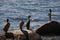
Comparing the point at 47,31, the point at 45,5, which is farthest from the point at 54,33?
the point at 45,5

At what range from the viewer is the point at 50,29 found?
26031mm

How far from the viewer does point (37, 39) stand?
24609mm

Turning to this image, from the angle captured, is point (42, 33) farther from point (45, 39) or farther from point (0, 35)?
point (0, 35)

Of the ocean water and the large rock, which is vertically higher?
the large rock

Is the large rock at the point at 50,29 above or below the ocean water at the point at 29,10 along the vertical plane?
above

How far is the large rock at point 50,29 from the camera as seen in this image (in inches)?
993

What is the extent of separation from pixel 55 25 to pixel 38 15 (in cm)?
2641

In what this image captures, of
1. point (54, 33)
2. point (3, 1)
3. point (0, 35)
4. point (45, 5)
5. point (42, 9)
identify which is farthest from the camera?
point (3, 1)

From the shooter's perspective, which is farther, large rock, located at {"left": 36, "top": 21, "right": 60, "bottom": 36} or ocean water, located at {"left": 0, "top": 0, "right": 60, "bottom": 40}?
ocean water, located at {"left": 0, "top": 0, "right": 60, "bottom": 40}

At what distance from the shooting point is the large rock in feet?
82.8

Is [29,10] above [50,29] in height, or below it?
below

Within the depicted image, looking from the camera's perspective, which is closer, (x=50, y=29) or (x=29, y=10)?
(x=50, y=29)

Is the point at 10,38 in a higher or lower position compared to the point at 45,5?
higher

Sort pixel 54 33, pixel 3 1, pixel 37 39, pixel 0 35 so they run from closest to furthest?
1. pixel 0 35
2. pixel 37 39
3. pixel 54 33
4. pixel 3 1
